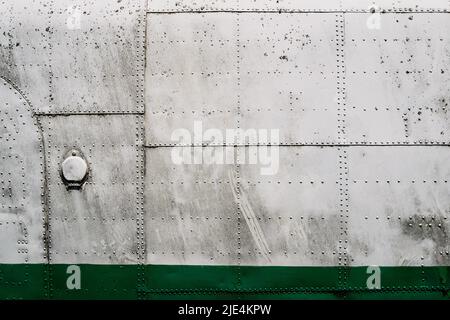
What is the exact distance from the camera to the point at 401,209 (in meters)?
3.91

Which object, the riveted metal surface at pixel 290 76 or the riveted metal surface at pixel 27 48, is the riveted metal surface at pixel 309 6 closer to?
the riveted metal surface at pixel 290 76

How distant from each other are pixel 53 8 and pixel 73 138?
43.9 inches

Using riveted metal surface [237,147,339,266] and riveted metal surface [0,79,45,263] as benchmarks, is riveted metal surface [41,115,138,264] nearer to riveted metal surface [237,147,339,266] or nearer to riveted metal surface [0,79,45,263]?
riveted metal surface [0,79,45,263]

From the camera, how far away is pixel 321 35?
4.02 m

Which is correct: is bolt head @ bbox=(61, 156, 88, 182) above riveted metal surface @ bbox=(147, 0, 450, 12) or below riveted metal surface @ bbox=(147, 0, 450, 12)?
below

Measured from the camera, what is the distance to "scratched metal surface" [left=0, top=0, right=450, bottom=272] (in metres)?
3.92

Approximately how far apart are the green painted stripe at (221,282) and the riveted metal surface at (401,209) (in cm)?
12

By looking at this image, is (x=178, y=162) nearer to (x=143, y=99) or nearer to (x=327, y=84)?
(x=143, y=99)

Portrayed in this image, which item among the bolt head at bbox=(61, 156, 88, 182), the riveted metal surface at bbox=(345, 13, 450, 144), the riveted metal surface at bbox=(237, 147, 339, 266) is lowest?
the riveted metal surface at bbox=(237, 147, 339, 266)

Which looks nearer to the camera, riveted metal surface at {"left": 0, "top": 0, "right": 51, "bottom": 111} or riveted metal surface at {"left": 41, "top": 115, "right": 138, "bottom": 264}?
riveted metal surface at {"left": 41, "top": 115, "right": 138, "bottom": 264}

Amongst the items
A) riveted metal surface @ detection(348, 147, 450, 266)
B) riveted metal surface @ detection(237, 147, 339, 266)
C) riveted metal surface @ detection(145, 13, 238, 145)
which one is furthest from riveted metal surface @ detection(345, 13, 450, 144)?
riveted metal surface @ detection(145, 13, 238, 145)

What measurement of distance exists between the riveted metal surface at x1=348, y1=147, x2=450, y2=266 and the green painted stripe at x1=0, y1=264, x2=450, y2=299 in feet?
0.41

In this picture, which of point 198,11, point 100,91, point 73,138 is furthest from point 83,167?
point 198,11

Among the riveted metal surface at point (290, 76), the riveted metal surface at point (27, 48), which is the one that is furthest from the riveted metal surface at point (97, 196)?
the riveted metal surface at point (290, 76)
